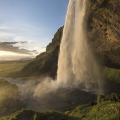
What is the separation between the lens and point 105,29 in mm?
54781

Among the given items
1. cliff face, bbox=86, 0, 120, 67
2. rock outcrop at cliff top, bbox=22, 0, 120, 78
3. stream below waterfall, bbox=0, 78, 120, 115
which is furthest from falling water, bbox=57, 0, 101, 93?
stream below waterfall, bbox=0, 78, 120, 115

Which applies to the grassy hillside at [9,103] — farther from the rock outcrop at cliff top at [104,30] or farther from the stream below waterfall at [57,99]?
the rock outcrop at cliff top at [104,30]

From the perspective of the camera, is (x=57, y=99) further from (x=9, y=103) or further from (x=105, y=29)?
(x=105, y=29)

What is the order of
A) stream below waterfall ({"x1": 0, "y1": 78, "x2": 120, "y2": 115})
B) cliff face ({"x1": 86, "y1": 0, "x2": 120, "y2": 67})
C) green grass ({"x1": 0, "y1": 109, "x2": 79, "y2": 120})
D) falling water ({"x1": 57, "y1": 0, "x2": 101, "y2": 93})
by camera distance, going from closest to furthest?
1. green grass ({"x1": 0, "y1": 109, "x2": 79, "y2": 120})
2. stream below waterfall ({"x1": 0, "y1": 78, "x2": 120, "y2": 115})
3. cliff face ({"x1": 86, "y1": 0, "x2": 120, "y2": 67})
4. falling water ({"x1": 57, "y1": 0, "x2": 101, "y2": 93})

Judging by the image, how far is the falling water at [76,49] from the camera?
59125mm

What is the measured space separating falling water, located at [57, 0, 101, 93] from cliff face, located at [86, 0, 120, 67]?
2688 millimetres

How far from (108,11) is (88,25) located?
11033mm

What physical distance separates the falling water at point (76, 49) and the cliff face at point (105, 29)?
269 cm

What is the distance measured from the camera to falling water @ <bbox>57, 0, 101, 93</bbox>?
5912 cm

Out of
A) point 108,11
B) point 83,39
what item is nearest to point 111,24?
point 108,11

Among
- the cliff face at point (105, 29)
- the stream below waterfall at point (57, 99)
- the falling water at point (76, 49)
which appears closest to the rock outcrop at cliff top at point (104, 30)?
the cliff face at point (105, 29)

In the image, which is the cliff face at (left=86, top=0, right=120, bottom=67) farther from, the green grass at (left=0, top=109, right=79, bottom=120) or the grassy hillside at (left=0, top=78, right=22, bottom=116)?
the green grass at (left=0, top=109, right=79, bottom=120)

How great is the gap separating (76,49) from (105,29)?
1082 cm

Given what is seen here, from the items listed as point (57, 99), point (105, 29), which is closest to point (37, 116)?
point (57, 99)
